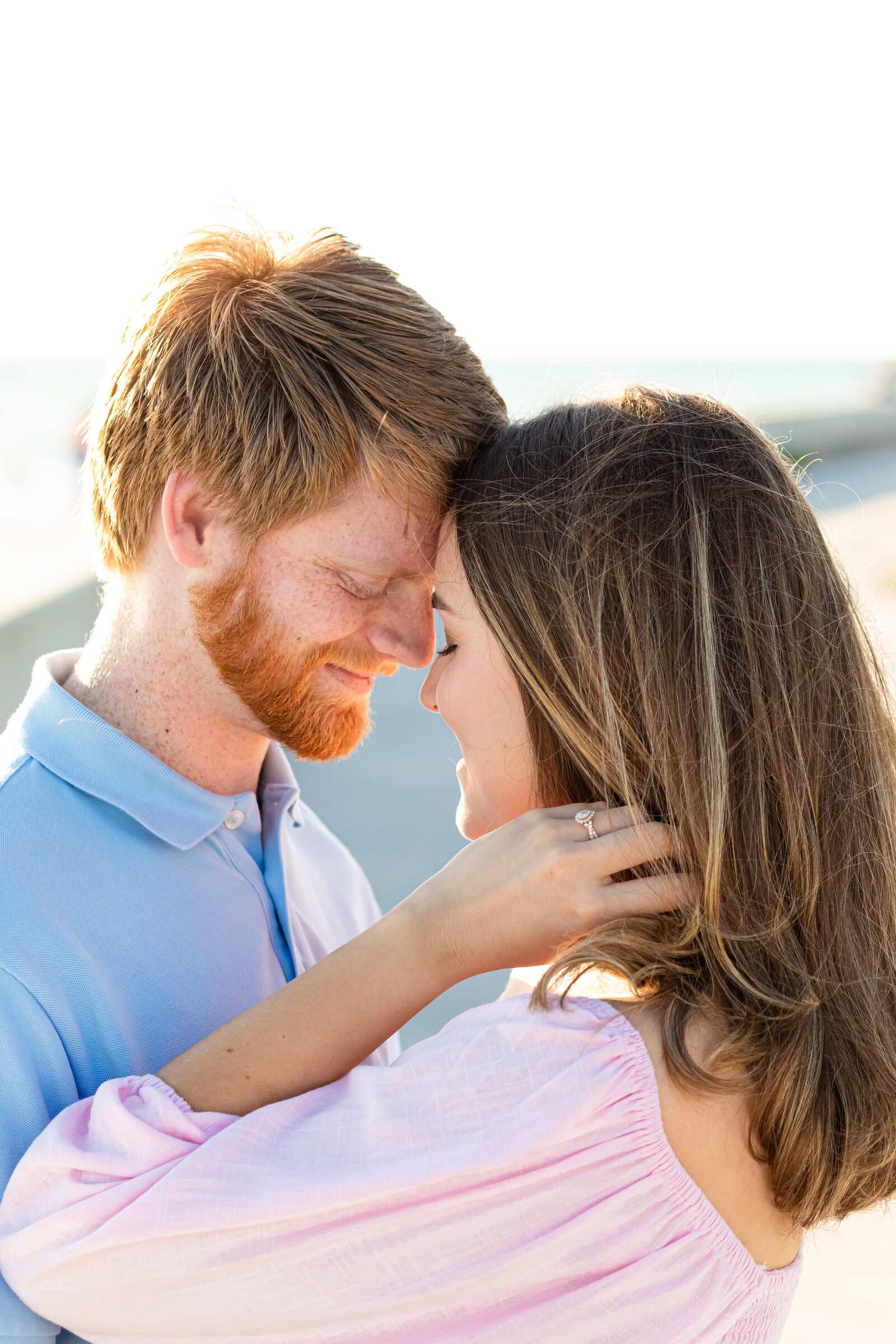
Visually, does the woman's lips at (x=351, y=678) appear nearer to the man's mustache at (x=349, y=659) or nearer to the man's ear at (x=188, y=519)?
the man's mustache at (x=349, y=659)

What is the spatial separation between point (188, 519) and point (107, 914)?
2.39ft

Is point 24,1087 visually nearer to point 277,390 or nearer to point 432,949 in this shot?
point 432,949

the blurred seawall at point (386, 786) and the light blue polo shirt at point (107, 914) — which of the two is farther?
the blurred seawall at point (386, 786)

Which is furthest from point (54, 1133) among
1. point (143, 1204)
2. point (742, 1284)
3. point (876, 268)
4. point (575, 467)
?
point (876, 268)

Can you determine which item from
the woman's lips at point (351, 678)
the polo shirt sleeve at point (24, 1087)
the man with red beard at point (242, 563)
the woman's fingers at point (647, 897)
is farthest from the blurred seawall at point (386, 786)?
the woman's fingers at point (647, 897)

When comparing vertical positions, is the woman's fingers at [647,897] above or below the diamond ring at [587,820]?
below

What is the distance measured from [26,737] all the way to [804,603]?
1201 mm

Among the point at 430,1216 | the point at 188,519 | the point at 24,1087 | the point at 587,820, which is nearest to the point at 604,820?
the point at 587,820

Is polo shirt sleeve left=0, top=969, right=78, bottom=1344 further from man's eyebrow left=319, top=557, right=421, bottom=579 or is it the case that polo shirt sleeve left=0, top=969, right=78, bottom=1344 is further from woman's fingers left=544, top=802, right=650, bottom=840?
man's eyebrow left=319, top=557, right=421, bottom=579

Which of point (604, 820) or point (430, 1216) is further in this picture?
point (604, 820)

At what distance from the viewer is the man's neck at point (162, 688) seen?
188 cm

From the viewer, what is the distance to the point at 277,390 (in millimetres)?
1901

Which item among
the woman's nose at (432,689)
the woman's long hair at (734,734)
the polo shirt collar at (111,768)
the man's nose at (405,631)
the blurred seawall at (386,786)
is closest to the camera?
the woman's long hair at (734,734)

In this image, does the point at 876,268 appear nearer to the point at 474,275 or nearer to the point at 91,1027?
the point at 474,275
